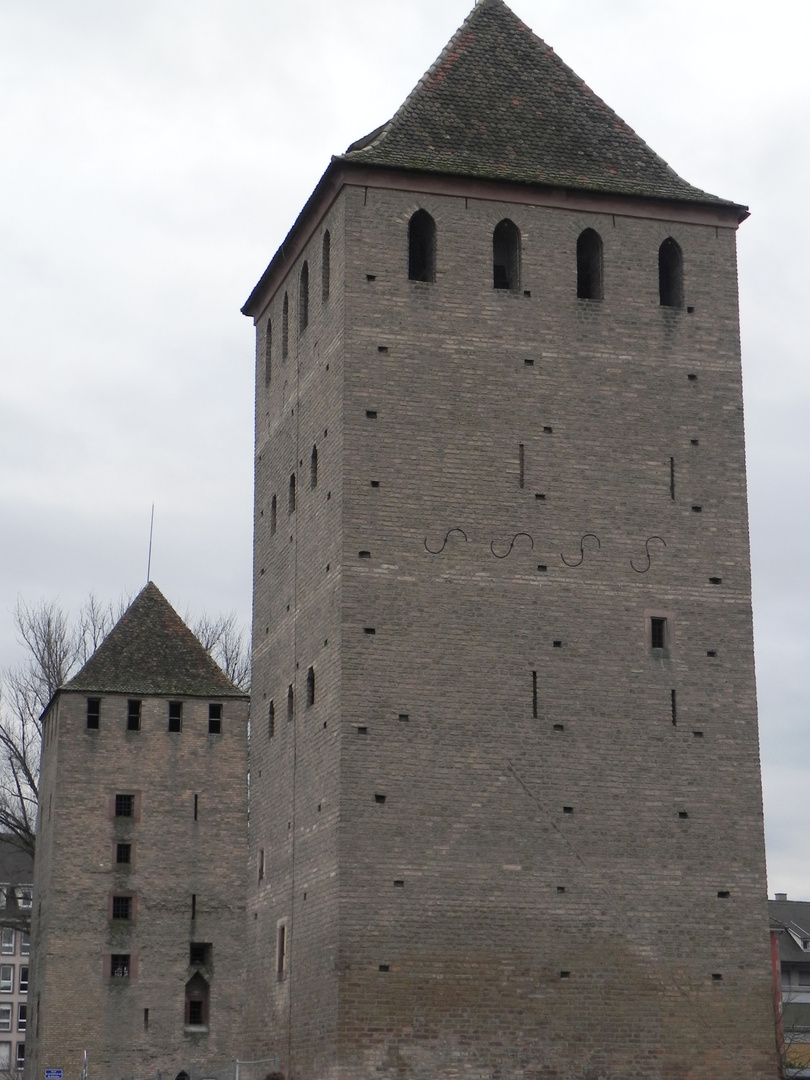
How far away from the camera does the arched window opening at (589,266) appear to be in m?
30.6

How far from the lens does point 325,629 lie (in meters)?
28.8

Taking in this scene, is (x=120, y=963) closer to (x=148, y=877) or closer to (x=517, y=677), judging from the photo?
(x=148, y=877)

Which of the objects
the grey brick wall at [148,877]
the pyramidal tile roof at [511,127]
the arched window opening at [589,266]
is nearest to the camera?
the pyramidal tile roof at [511,127]

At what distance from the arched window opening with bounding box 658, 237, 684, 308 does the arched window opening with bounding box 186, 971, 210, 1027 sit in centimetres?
2727

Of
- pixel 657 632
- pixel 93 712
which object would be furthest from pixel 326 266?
pixel 93 712

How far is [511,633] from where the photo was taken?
28.5 meters

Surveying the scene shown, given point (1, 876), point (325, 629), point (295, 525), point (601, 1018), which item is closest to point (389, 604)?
point (325, 629)

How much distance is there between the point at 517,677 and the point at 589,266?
275 inches

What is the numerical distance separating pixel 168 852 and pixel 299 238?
24127 millimetres

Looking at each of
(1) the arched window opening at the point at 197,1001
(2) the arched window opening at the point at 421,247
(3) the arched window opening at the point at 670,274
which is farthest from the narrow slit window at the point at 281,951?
(1) the arched window opening at the point at 197,1001

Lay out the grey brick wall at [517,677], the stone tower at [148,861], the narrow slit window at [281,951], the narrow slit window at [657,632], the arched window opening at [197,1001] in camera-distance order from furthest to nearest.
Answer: the arched window opening at [197,1001] → the stone tower at [148,861] → the narrow slit window at [281,951] → the narrow slit window at [657,632] → the grey brick wall at [517,677]

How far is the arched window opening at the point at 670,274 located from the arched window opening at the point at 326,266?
522 cm

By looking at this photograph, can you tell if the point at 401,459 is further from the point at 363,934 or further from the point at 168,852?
the point at 168,852

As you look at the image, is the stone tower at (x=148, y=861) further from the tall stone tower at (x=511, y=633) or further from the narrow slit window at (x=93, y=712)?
the tall stone tower at (x=511, y=633)
